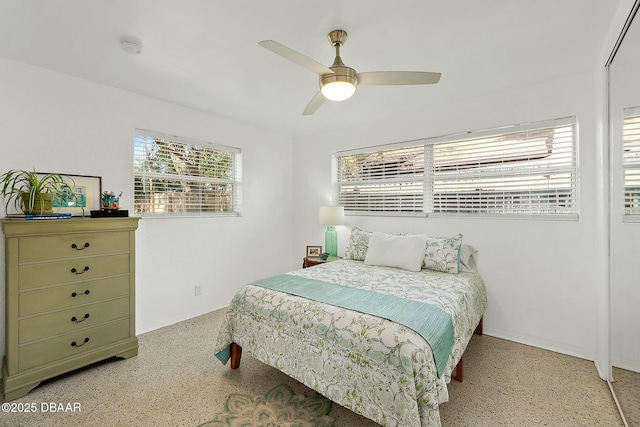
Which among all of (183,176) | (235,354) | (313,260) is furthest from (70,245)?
(313,260)

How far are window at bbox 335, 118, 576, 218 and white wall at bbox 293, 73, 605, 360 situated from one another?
0.10 metres

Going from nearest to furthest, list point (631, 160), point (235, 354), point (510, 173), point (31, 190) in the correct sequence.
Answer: point (631, 160) → point (31, 190) → point (235, 354) → point (510, 173)

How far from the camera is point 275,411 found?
6.02 feet

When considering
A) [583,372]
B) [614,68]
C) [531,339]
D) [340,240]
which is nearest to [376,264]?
[340,240]

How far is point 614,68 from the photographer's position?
1.92 meters

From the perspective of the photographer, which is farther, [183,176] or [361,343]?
[183,176]

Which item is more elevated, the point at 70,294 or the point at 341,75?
the point at 341,75

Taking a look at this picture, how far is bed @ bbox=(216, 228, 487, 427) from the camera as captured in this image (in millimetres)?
1459

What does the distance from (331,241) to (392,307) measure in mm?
2165

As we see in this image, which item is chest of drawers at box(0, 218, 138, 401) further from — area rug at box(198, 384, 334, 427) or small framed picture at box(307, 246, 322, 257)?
small framed picture at box(307, 246, 322, 257)

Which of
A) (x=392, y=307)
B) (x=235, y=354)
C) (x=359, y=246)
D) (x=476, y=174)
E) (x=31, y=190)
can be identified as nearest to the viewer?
(x=392, y=307)

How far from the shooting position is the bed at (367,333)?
1.46 meters

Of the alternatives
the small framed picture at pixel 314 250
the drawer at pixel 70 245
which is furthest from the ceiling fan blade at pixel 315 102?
the small framed picture at pixel 314 250

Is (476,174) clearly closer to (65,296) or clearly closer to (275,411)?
(275,411)
